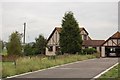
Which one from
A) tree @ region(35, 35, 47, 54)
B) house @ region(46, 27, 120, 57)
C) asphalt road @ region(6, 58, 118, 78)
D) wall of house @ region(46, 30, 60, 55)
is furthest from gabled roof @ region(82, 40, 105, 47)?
asphalt road @ region(6, 58, 118, 78)

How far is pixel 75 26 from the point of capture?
67.6m

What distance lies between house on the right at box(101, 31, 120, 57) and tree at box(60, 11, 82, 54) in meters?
6.56

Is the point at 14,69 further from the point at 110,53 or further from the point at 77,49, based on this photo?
the point at 110,53

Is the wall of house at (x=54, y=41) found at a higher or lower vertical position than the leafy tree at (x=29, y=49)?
higher

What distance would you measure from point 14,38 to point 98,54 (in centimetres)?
1819

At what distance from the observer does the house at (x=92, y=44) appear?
70875 millimetres

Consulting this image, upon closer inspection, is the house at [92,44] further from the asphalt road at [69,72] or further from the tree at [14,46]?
the asphalt road at [69,72]

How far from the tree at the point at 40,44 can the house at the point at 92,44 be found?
8.15ft

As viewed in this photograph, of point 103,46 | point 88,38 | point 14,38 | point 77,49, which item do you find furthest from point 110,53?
point 14,38

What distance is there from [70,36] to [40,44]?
11.9 meters

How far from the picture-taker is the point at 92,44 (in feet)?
268

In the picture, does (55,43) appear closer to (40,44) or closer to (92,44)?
(40,44)

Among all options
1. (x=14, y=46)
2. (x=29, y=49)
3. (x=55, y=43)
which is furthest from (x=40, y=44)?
(x=14, y=46)

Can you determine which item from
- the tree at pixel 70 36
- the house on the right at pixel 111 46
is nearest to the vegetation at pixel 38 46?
the tree at pixel 70 36
